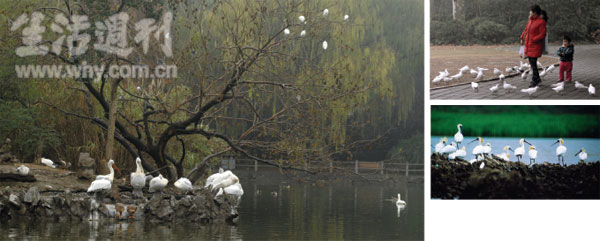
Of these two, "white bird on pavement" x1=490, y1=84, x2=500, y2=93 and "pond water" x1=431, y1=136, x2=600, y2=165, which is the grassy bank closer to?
"pond water" x1=431, y1=136, x2=600, y2=165

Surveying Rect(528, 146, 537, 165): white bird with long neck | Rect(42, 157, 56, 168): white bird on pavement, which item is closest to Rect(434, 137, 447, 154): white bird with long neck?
Rect(528, 146, 537, 165): white bird with long neck

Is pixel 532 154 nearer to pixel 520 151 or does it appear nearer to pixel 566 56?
pixel 520 151

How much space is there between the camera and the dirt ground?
6410 millimetres

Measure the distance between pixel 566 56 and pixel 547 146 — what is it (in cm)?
83

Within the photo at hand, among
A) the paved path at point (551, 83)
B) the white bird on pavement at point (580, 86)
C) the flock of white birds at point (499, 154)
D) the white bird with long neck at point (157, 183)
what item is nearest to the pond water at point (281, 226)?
the white bird with long neck at point (157, 183)

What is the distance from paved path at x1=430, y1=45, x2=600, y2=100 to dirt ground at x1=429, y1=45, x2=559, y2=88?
63 millimetres

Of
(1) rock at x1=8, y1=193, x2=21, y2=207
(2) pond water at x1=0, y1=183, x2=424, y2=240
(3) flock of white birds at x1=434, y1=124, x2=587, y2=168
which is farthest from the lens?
(1) rock at x1=8, y1=193, x2=21, y2=207

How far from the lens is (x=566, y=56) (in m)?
6.69

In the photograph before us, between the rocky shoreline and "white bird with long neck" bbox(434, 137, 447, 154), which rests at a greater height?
"white bird with long neck" bbox(434, 137, 447, 154)

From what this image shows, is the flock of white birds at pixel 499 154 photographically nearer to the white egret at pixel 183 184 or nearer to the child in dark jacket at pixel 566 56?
the child in dark jacket at pixel 566 56

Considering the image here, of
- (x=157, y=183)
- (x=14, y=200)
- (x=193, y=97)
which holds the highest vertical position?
(x=193, y=97)

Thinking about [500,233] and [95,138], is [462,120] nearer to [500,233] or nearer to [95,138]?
[500,233]

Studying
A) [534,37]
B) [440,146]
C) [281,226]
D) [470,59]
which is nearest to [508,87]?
[534,37]

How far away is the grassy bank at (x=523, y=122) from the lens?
641 centimetres
